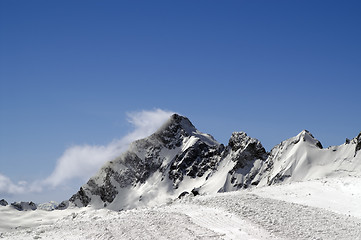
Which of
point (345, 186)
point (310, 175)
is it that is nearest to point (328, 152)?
point (310, 175)

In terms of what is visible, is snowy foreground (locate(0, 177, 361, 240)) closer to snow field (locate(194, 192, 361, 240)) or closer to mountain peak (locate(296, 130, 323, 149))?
snow field (locate(194, 192, 361, 240))

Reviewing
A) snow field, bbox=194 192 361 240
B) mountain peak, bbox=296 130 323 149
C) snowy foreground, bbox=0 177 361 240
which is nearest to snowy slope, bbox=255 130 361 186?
mountain peak, bbox=296 130 323 149

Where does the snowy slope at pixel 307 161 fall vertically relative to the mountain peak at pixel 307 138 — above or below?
below

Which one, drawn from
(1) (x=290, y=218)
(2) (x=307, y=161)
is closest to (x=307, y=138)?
(2) (x=307, y=161)

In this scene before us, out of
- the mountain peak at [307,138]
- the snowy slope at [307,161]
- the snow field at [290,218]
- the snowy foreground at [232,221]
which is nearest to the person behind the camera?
the snowy foreground at [232,221]

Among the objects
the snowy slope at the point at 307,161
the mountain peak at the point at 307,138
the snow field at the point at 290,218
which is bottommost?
the snow field at the point at 290,218

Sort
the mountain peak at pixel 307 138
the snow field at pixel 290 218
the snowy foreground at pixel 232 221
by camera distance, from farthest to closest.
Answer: the mountain peak at pixel 307 138 → the snow field at pixel 290 218 → the snowy foreground at pixel 232 221

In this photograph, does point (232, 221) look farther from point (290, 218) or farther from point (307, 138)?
point (307, 138)

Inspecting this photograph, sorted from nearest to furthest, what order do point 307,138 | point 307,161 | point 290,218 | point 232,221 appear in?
point 232,221 → point 290,218 → point 307,161 → point 307,138

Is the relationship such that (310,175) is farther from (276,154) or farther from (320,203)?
(320,203)

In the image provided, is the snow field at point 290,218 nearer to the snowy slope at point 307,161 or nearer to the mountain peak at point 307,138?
the snowy slope at point 307,161

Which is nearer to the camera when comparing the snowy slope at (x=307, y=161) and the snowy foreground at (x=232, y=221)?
the snowy foreground at (x=232, y=221)

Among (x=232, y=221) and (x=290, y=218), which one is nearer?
(x=232, y=221)

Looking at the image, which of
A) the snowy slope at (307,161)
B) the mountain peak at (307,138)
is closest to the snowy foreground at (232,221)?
the snowy slope at (307,161)
